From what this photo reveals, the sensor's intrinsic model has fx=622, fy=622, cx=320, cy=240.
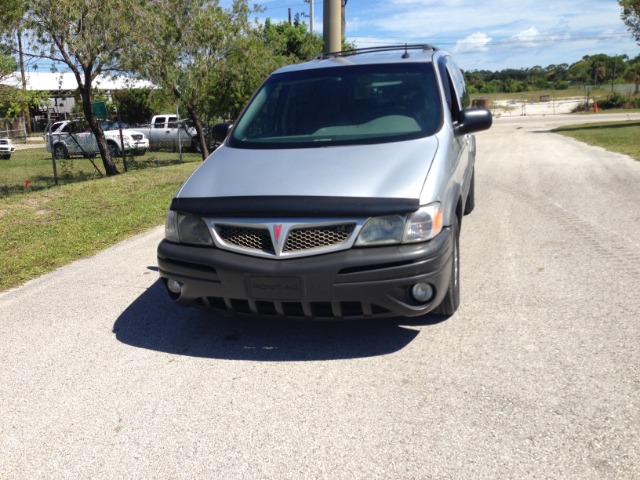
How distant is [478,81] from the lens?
89562mm

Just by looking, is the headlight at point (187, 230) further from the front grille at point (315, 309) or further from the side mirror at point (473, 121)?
the side mirror at point (473, 121)

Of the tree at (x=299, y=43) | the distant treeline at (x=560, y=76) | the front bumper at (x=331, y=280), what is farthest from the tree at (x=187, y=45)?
the distant treeline at (x=560, y=76)

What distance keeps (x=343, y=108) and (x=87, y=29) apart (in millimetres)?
11213

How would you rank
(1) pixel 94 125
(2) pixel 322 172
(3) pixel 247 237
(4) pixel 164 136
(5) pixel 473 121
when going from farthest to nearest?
1. (4) pixel 164 136
2. (1) pixel 94 125
3. (5) pixel 473 121
4. (2) pixel 322 172
5. (3) pixel 247 237

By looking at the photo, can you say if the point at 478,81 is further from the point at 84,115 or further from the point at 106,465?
the point at 106,465

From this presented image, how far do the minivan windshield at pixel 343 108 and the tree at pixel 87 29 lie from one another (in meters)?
10.1

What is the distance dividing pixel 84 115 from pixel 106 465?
16.0 metres

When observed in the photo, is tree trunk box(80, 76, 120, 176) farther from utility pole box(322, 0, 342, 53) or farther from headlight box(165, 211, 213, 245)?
headlight box(165, 211, 213, 245)

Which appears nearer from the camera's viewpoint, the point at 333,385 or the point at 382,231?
the point at 333,385

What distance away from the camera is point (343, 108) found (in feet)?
16.6

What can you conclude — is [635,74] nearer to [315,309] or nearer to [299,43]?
[299,43]

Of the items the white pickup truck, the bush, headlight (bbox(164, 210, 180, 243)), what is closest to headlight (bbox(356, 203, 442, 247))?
headlight (bbox(164, 210, 180, 243))

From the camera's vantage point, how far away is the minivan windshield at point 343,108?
4723 millimetres

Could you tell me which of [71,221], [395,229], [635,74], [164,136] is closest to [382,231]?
[395,229]
